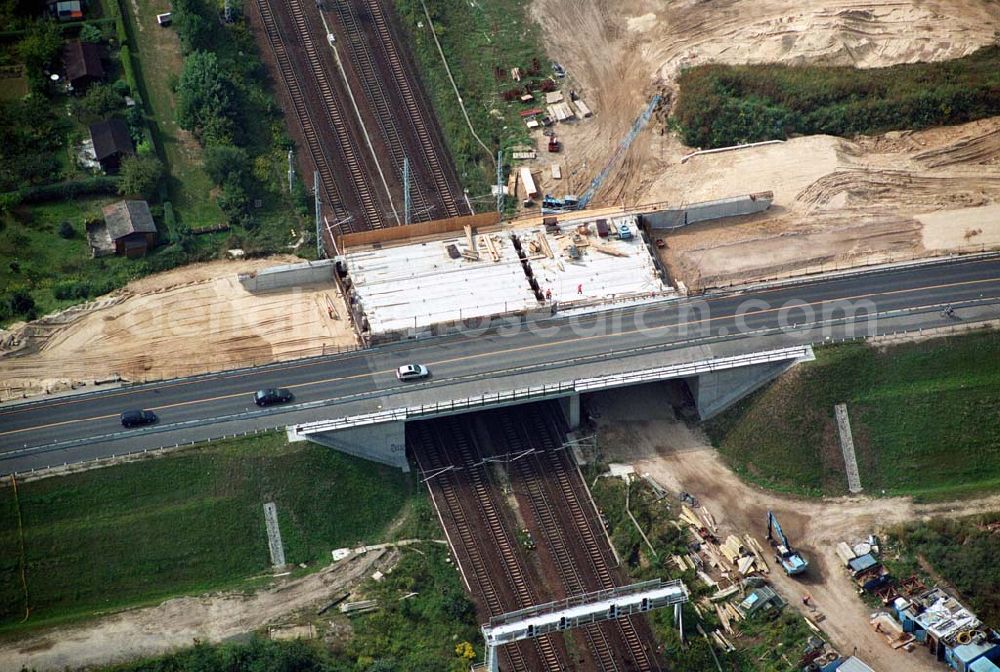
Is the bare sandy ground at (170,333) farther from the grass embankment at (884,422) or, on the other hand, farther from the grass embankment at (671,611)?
the grass embankment at (884,422)

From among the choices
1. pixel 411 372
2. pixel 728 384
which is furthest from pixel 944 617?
pixel 411 372

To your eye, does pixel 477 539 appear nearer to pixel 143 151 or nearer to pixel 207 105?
pixel 143 151

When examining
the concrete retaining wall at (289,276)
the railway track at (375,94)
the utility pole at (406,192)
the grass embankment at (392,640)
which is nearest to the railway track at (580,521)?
the grass embankment at (392,640)

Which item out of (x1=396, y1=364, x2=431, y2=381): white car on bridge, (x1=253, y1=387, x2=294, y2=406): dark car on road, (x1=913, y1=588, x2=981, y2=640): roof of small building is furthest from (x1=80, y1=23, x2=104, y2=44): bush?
(x1=913, y1=588, x2=981, y2=640): roof of small building

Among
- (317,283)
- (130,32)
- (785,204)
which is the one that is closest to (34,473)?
(317,283)

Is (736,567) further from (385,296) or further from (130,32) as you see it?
(130,32)

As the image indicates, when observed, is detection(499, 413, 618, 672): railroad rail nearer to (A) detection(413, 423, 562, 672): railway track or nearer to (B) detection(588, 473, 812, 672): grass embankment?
(A) detection(413, 423, 562, 672): railway track
